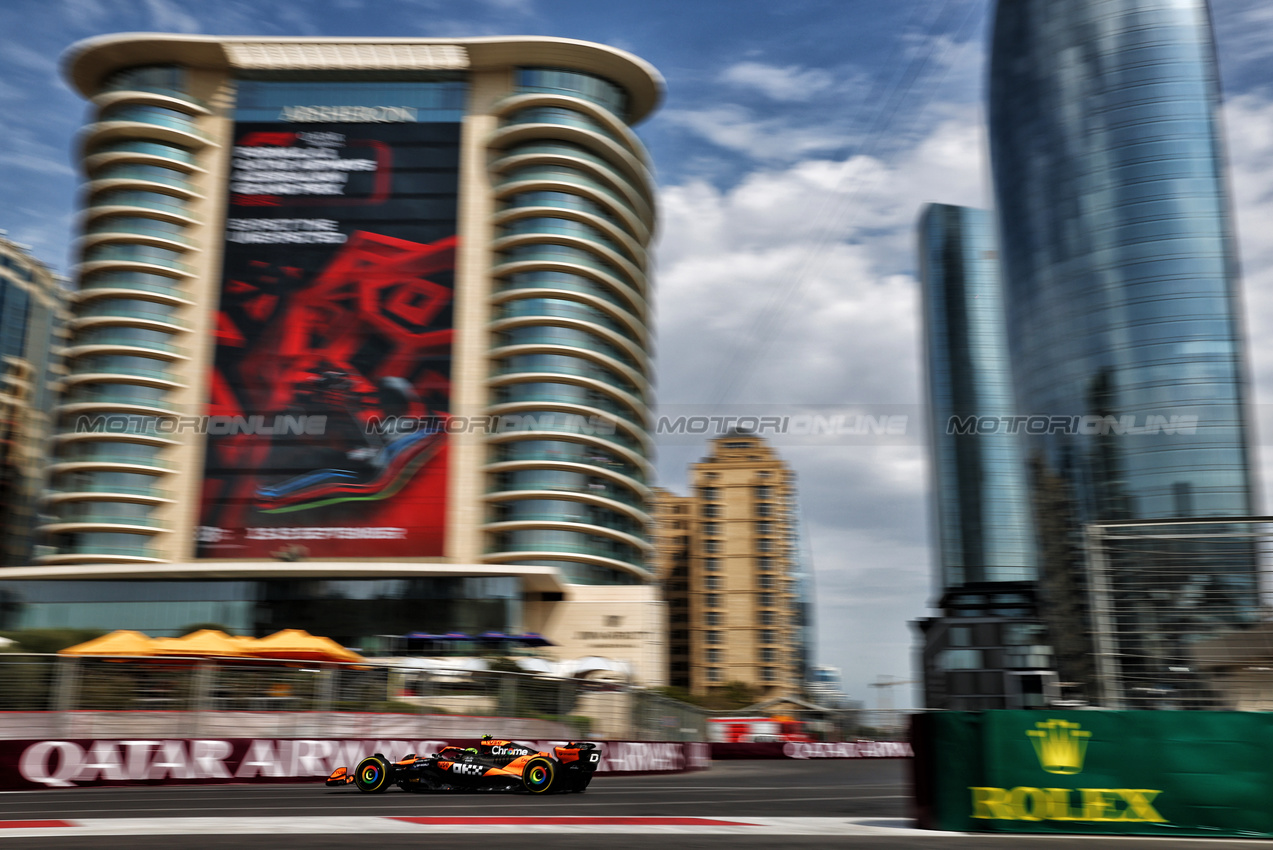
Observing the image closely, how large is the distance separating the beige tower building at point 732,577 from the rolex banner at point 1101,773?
11827 cm

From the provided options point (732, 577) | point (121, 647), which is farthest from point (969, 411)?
point (121, 647)

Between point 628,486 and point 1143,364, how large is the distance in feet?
145

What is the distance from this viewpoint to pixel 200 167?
69.8 meters

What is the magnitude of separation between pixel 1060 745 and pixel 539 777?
8.71 meters

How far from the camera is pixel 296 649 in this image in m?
25.6

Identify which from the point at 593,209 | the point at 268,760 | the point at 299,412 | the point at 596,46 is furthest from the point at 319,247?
the point at 268,760

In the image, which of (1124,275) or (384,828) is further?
(1124,275)

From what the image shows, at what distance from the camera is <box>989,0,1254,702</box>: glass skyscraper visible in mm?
82375

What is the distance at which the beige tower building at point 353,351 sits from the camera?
6231 centimetres

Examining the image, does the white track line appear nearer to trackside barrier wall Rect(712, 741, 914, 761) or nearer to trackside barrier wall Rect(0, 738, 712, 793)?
trackside barrier wall Rect(0, 738, 712, 793)

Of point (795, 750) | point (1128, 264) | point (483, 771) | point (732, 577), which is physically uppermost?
point (1128, 264)

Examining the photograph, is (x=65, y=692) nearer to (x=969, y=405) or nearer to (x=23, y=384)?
(x=23, y=384)

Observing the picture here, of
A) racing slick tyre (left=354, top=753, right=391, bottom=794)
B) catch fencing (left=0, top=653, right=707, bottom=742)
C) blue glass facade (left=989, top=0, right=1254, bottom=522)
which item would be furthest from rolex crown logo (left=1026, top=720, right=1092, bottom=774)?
blue glass facade (left=989, top=0, right=1254, bottom=522)

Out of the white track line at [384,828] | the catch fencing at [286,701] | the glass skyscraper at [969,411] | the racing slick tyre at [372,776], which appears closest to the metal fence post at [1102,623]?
the white track line at [384,828]
